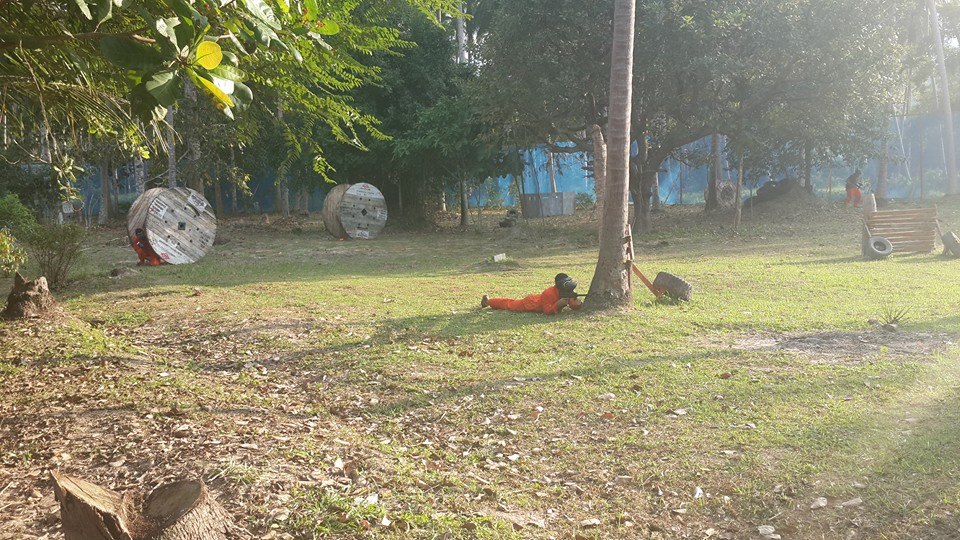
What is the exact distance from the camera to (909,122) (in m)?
29.3

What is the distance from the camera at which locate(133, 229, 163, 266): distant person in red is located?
15.4 metres

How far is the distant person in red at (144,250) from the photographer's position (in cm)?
1537

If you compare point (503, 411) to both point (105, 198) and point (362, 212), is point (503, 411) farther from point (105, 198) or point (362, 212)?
point (105, 198)

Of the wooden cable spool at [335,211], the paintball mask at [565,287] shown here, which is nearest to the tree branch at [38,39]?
the paintball mask at [565,287]

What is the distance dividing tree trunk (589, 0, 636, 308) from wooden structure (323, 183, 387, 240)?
43.1 feet

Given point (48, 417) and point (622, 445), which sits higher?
point (48, 417)

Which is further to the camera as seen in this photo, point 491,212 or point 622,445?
point 491,212

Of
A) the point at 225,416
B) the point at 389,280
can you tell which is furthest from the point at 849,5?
the point at 225,416

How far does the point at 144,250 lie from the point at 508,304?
894 cm

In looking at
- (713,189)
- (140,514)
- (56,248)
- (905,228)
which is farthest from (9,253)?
(713,189)

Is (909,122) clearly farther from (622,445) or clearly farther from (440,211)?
(622,445)

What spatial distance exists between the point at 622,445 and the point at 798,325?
4137 millimetres

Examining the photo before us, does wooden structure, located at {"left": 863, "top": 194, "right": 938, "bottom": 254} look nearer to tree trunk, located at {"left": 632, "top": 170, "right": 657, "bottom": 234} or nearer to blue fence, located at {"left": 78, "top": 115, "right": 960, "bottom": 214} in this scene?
tree trunk, located at {"left": 632, "top": 170, "right": 657, "bottom": 234}

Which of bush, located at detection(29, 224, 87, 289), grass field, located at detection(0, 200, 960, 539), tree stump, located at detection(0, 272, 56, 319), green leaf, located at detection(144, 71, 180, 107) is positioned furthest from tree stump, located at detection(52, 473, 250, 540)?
bush, located at detection(29, 224, 87, 289)
